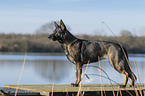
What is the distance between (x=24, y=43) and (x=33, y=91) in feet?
99.0

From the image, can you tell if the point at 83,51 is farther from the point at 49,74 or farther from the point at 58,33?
the point at 49,74

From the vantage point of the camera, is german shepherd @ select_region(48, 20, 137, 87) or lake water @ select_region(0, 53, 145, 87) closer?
german shepherd @ select_region(48, 20, 137, 87)

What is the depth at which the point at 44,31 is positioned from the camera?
39.6 meters

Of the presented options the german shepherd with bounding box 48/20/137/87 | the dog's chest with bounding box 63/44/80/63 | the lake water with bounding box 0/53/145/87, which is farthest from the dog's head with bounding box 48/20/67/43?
the lake water with bounding box 0/53/145/87

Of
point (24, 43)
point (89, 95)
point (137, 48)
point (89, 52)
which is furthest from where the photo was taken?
point (137, 48)

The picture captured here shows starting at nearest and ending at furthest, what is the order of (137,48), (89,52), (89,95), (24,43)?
(89,95) → (89,52) → (24,43) → (137,48)

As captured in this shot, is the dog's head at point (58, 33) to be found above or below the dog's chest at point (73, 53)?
above

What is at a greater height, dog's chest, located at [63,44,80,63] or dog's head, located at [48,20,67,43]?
dog's head, located at [48,20,67,43]

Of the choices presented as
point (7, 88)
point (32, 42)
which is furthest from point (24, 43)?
point (7, 88)

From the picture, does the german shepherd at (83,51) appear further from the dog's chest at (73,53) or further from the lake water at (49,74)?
the lake water at (49,74)

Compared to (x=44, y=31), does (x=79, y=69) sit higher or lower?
lower

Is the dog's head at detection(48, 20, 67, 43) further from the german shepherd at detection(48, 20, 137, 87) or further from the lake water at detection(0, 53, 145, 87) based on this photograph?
the lake water at detection(0, 53, 145, 87)

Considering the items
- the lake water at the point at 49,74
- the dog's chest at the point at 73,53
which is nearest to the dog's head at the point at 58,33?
the dog's chest at the point at 73,53

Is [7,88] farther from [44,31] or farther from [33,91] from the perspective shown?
[44,31]
